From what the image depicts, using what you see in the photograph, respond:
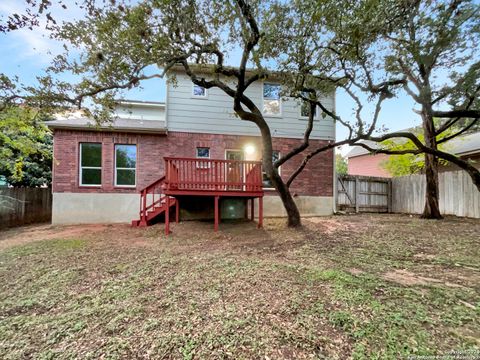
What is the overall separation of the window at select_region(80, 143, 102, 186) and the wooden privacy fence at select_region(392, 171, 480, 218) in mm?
13320

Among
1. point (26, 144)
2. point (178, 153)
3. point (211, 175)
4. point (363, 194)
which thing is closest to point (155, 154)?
point (178, 153)

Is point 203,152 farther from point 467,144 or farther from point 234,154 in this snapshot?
point 467,144

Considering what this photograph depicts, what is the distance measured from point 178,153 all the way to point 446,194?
35.9ft

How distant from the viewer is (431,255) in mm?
4785

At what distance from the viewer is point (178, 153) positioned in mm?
9875

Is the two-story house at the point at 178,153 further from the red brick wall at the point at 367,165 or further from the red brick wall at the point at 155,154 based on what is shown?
the red brick wall at the point at 367,165

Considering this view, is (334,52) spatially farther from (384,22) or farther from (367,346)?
(367,346)

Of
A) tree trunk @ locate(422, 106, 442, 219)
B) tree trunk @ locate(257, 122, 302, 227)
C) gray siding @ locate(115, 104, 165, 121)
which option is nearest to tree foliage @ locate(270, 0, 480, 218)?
tree trunk @ locate(422, 106, 442, 219)

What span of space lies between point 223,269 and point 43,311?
7.94 ft

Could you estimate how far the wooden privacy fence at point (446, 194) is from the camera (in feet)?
30.1

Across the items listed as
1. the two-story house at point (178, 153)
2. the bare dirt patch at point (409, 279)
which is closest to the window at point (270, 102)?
the two-story house at point (178, 153)

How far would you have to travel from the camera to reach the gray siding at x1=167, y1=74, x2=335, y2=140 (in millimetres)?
9984

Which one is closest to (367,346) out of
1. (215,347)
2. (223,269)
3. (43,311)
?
(215,347)

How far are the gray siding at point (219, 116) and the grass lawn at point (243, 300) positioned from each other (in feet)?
18.6
